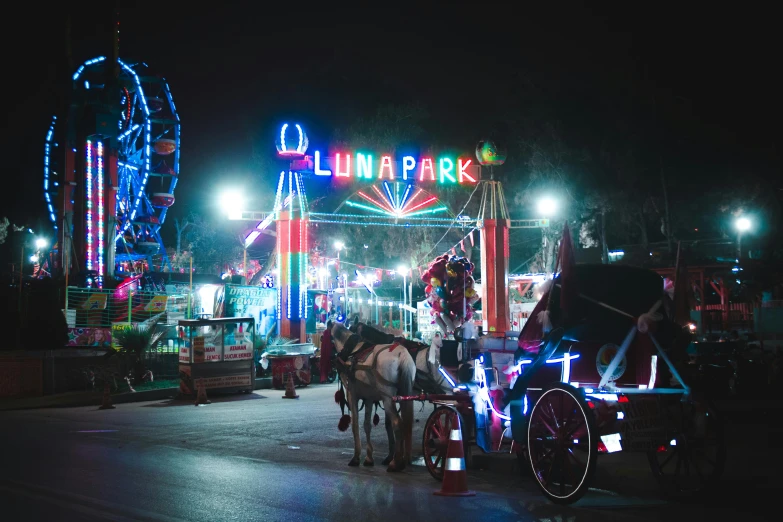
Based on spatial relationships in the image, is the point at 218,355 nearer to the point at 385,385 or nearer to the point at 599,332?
the point at 385,385

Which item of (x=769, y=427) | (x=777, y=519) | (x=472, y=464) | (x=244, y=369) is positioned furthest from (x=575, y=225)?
(x=777, y=519)

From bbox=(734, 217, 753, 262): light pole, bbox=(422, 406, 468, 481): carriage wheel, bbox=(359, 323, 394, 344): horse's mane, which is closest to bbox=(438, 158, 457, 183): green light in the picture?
bbox=(734, 217, 753, 262): light pole

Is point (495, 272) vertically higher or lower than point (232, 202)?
lower

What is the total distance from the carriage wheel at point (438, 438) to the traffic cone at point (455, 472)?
2.89ft

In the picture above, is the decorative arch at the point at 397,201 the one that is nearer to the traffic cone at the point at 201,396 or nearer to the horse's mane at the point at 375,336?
the traffic cone at the point at 201,396

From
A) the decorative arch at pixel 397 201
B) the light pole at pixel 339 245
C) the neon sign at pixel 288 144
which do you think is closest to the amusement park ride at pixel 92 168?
the neon sign at pixel 288 144

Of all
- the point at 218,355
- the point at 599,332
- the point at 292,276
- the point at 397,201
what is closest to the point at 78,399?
the point at 218,355

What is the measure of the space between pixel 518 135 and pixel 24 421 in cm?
3516

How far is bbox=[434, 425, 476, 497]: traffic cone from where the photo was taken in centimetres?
805

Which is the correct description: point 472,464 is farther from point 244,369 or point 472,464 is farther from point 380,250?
point 380,250

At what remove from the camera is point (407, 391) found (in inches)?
400

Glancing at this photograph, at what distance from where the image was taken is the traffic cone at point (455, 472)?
26.4 feet

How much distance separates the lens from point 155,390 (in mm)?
23375

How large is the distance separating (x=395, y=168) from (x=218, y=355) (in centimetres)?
1446
